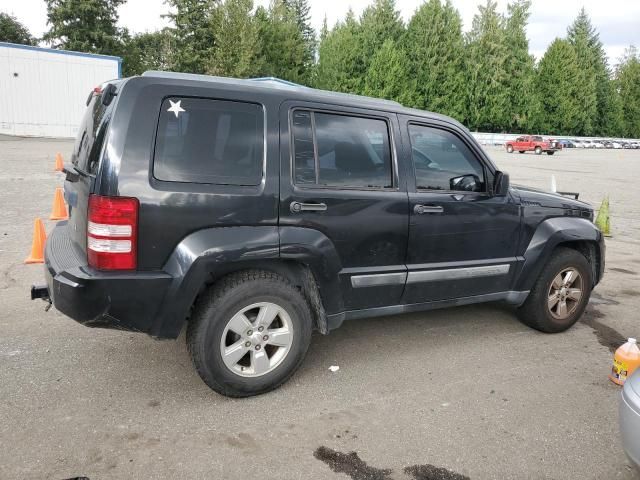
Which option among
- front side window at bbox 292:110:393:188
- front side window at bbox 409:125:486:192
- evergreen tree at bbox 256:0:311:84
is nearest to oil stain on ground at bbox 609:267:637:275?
front side window at bbox 409:125:486:192

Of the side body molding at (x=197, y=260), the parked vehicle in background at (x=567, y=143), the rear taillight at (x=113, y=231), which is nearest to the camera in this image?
the rear taillight at (x=113, y=231)

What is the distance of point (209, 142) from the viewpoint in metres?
3.14

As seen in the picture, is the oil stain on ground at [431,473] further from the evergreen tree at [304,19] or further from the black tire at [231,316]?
the evergreen tree at [304,19]

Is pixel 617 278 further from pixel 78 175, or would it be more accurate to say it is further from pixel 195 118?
pixel 78 175

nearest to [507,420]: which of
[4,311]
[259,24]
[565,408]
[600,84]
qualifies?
[565,408]

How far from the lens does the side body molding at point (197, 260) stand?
302 cm

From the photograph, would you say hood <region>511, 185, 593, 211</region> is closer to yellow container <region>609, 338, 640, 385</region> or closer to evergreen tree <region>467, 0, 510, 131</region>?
yellow container <region>609, 338, 640, 385</region>

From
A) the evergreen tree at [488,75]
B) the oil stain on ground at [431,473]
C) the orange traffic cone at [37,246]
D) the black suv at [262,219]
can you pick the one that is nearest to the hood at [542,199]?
the black suv at [262,219]

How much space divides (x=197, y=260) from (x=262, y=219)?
47 cm

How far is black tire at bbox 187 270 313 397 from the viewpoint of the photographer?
125 inches

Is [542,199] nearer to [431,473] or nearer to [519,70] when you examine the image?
[431,473]

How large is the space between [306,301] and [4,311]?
2.99 meters

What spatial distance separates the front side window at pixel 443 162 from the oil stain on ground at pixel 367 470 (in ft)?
6.31

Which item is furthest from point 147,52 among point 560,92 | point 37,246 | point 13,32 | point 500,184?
point 500,184
